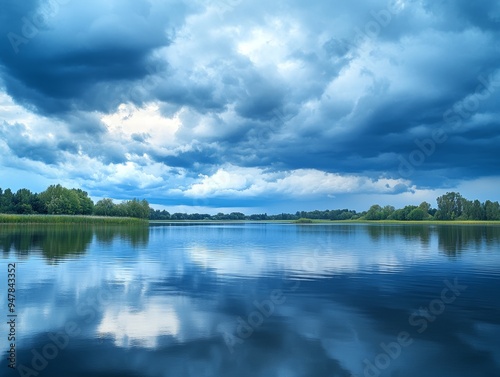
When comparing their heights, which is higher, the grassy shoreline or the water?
the grassy shoreline

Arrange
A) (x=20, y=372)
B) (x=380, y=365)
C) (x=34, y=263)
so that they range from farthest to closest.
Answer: (x=34, y=263) → (x=380, y=365) → (x=20, y=372)

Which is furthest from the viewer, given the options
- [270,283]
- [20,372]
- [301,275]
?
[301,275]

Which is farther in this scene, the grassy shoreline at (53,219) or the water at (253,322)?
the grassy shoreline at (53,219)

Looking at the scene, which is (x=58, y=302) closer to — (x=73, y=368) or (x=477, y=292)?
(x=73, y=368)

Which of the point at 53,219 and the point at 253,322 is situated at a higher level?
the point at 53,219

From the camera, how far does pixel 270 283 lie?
30469 mm

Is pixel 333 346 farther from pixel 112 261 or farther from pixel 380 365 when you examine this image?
pixel 112 261

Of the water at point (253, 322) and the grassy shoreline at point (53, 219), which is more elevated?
the grassy shoreline at point (53, 219)

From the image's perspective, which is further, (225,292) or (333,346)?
(225,292)

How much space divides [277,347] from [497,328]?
10981 millimetres

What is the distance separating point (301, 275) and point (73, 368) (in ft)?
76.4

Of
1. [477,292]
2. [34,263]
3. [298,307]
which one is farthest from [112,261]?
[477,292]

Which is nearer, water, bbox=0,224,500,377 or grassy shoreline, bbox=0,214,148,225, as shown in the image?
water, bbox=0,224,500,377

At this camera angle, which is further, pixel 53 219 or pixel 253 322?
pixel 53 219
